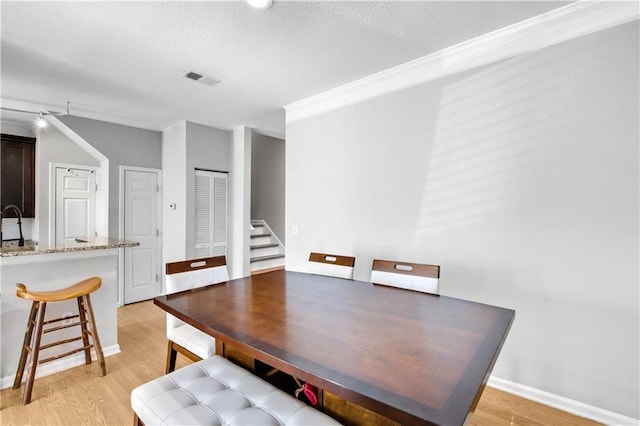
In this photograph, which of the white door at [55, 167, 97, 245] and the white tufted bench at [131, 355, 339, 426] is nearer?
the white tufted bench at [131, 355, 339, 426]

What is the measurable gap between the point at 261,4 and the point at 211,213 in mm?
3191

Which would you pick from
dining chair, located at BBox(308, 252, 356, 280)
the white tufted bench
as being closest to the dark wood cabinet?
dining chair, located at BBox(308, 252, 356, 280)

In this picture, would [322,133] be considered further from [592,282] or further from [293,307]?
[592,282]

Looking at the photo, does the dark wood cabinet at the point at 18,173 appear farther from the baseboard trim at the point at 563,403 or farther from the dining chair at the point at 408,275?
the baseboard trim at the point at 563,403

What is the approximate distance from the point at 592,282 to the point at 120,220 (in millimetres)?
5002

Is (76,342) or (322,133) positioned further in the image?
(322,133)

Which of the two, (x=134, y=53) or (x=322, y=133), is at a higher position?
(x=134, y=53)

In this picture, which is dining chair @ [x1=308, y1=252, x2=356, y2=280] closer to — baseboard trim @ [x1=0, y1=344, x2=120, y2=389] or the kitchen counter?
the kitchen counter

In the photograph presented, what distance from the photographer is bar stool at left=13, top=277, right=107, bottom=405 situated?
208 cm

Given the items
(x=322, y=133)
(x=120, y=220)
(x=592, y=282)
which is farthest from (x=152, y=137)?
(x=592, y=282)

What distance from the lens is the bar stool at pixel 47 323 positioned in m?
2.08

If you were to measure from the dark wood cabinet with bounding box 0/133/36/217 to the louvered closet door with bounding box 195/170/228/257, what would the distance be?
205 centimetres

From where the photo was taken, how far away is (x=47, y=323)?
225cm

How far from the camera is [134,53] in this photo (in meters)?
2.32
